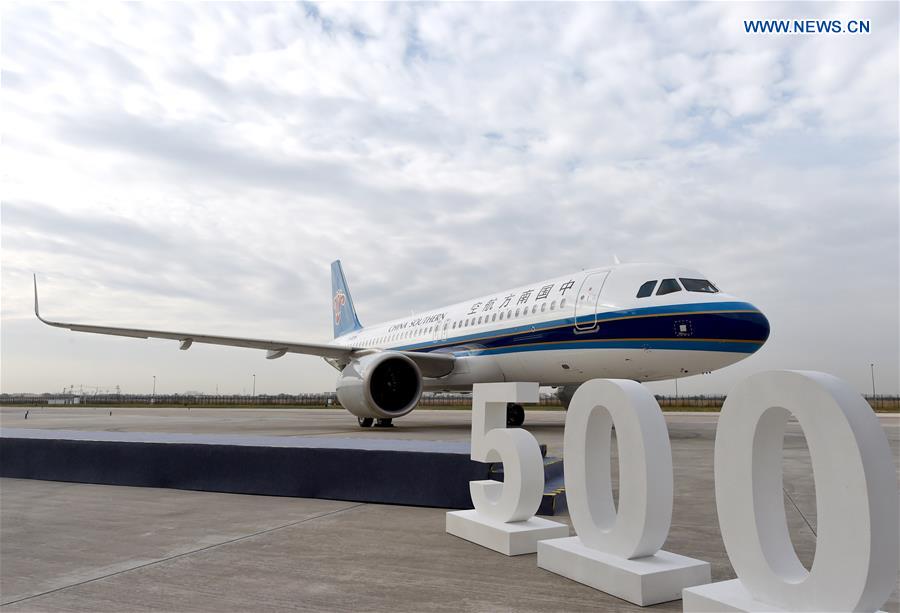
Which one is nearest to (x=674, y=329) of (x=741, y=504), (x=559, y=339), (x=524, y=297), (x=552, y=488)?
(x=559, y=339)

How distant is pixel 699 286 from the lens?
34.3 feet

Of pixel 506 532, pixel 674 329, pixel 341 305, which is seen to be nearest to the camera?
pixel 506 532

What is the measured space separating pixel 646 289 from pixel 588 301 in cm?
109

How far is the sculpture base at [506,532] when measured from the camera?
12.5 feet

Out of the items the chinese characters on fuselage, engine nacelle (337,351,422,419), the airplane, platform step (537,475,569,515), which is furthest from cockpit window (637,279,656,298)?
platform step (537,475,569,515)

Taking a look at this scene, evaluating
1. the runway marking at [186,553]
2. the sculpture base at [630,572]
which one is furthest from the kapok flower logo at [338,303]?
the sculpture base at [630,572]

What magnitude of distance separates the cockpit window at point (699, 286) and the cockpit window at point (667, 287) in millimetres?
126

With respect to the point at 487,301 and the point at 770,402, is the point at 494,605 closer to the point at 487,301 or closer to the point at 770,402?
the point at 770,402

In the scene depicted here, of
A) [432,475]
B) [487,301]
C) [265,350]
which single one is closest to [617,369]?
[487,301]

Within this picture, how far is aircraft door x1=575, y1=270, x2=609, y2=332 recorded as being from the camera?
11.1 metres

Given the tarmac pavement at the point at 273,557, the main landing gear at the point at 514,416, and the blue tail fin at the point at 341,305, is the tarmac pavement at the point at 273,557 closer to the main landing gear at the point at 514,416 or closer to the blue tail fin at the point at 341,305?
the main landing gear at the point at 514,416

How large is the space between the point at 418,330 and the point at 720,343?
944 centimetres

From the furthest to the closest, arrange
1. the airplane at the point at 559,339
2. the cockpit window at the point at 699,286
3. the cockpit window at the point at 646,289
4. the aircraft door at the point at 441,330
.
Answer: the aircraft door at the point at 441,330 → the cockpit window at the point at 646,289 → the cockpit window at the point at 699,286 → the airplane at the point at 559,339

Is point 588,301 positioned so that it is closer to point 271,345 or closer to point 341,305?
point 271,345
